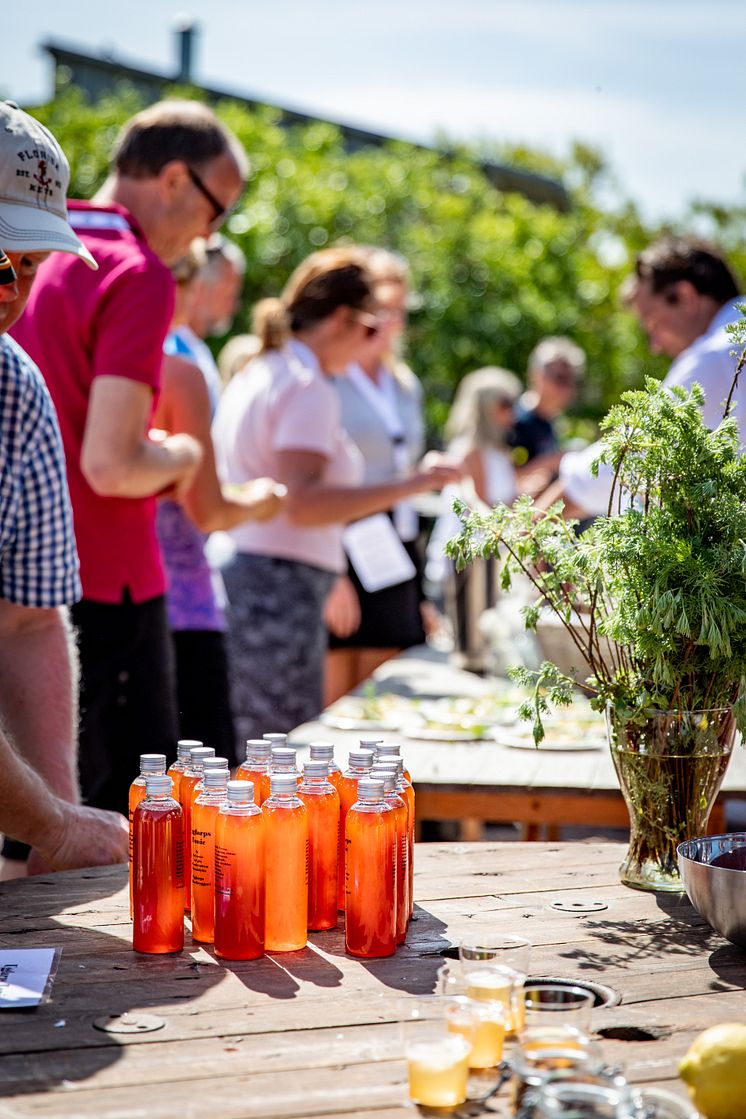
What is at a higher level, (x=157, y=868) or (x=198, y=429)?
(x=198, y=429)

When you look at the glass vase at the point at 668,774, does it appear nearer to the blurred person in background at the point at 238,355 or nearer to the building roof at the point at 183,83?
the blurred person in background at the point at 238,355

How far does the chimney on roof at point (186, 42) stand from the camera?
18812 mm

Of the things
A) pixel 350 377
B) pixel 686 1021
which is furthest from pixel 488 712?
pixel 686 1021

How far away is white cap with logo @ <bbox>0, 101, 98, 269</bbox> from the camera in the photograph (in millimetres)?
1955

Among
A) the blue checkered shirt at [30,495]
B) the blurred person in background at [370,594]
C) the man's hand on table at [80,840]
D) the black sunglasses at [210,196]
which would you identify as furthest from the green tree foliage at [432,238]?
the man's hand on table at [80,840]

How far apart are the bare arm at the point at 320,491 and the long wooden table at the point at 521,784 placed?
2.89 ft

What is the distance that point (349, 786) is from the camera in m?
1.75

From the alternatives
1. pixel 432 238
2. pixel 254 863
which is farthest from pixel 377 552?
pixel 432 238

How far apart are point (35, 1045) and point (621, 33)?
14.2 feet

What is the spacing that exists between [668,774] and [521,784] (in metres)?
1.00

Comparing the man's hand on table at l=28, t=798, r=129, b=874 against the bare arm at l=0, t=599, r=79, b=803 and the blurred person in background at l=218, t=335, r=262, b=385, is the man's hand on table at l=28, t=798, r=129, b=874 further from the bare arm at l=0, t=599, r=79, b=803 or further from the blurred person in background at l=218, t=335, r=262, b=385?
the blurred person in background at l=218, t=335, r=262, b=385

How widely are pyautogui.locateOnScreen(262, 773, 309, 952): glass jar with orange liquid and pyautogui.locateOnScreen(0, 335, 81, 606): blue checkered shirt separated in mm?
789

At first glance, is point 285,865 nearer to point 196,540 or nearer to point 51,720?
point 51,720

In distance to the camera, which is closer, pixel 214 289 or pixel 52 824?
pixel 52 824
